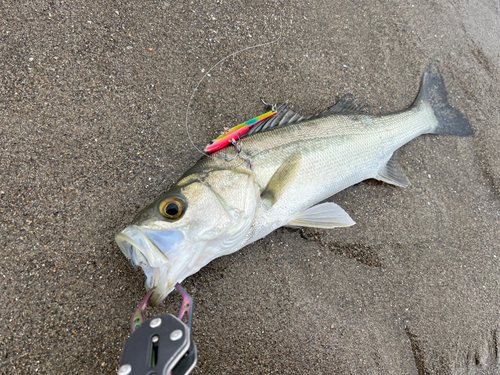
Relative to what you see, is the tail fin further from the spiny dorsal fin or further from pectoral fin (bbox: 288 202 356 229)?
pectoral fin (bbox: 288 202 356 229)

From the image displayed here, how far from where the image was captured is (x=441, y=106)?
112 inches

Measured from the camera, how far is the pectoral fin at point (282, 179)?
2020 millimetres

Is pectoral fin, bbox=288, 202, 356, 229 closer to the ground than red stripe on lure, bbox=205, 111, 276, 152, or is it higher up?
closer to the ground

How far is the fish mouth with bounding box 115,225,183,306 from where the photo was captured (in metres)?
1.54

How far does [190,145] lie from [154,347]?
1441 mm

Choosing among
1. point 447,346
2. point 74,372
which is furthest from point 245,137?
point 447,346

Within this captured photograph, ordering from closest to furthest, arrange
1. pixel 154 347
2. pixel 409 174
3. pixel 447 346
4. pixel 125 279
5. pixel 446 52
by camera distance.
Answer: pixel 154 347 → pixel 125 279 → pixel 447 346 → pixel 409 174 → pixel 446 52

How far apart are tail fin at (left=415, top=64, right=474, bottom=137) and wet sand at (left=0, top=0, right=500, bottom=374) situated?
0.09 meters

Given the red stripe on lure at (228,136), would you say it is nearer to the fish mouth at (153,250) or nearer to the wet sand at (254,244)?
the wet sand at (254,244)

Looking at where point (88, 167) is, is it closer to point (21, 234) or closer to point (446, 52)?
point (21, 234)

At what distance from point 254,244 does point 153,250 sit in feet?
2.97

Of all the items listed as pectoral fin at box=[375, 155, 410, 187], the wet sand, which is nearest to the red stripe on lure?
the wet sand

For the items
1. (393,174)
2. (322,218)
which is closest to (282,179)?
(322,218)

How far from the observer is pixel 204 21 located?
8.04 feet
